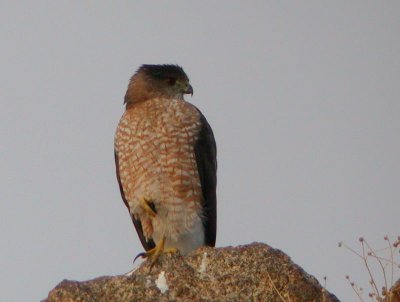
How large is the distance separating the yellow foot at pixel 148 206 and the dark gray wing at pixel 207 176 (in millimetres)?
523

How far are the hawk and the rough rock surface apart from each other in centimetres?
277

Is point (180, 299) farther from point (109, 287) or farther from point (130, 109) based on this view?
point (130, 109)

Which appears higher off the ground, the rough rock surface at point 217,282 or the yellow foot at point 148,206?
the rough rock surface at point 217,282

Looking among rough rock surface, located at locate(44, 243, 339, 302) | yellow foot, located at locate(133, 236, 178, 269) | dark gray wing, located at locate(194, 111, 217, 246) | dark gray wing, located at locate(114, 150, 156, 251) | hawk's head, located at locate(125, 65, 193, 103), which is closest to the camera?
rough rock surface, located at locate(44, 243, 339, 302)

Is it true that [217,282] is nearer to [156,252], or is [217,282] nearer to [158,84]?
[156,252]

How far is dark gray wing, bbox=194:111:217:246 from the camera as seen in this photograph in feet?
32.6

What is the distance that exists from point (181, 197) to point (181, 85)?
5.20 feet

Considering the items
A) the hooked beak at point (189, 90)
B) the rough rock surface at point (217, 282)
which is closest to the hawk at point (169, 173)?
the hooked beak at point (189, 90)

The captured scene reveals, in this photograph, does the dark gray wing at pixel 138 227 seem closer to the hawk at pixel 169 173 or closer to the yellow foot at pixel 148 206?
the hawk at pixel 169 173

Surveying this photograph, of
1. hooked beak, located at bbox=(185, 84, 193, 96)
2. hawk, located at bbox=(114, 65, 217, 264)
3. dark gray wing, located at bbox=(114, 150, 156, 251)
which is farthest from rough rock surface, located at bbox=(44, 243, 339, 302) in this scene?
hooked beak, located at bbox=(185, 84, 193, 96)

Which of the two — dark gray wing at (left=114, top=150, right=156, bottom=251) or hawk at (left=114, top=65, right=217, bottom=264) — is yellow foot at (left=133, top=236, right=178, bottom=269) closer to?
hawk at (left=114, top=65, right=217, bottom=264)

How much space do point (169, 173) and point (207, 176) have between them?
453mm

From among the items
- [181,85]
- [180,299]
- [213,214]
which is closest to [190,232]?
[213,214]

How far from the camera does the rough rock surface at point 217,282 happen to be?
6.59 meters
